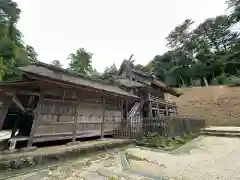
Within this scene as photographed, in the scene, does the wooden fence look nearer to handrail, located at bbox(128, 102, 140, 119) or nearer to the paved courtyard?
handrail, located at bbox(128, 102, 140, 119)

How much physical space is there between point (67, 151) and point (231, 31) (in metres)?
35.5

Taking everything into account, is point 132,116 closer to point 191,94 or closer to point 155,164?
point 155,164

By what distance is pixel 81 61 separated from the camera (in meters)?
33.7

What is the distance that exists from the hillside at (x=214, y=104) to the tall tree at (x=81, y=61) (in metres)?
18.2

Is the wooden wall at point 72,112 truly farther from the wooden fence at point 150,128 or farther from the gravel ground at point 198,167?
the gravel ground at point 198,167

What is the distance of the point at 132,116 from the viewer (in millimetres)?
12336

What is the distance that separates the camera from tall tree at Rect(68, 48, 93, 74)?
33159mm

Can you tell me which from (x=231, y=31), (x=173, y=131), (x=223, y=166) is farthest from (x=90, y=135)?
(x=231, y=31)

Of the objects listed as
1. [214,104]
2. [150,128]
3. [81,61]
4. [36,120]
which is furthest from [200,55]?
[36,120]

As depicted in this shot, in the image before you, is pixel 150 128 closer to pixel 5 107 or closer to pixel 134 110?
pixel 134 110

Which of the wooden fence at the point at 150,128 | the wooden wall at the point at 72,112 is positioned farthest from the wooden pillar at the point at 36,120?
the wooden fence at the point at 150,128

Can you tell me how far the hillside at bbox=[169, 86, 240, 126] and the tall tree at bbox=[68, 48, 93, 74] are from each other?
18.2m

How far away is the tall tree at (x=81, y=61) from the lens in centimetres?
3316

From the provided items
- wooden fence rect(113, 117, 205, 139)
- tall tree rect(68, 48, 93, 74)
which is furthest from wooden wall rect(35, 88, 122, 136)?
tall tree rect(68, 48, 93, 74)
